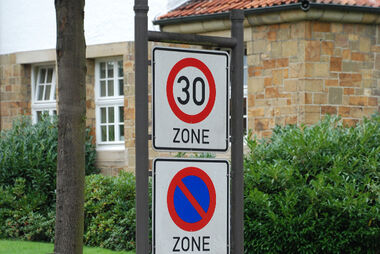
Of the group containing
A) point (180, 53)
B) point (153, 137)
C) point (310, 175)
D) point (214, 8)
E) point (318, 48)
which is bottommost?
point (310, 175)

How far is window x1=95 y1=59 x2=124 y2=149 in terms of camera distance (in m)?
15.5

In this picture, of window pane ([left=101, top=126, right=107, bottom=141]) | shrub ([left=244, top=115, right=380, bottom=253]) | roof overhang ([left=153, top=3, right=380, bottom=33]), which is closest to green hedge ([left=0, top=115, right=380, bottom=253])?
shrub ([left=244, top=115, right=380, bottom=253])

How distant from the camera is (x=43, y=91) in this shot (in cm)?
1688

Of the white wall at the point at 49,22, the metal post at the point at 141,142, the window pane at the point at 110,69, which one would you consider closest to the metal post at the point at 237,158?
the metal post at the point at 141,142

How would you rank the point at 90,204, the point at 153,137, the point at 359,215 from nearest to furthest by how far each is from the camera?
the point at 153,137 → the point at 359,215 → the point at 90,204

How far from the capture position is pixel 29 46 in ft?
54.3

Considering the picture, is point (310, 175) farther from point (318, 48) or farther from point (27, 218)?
point (27, 218)

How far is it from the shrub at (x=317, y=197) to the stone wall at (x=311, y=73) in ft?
10.1

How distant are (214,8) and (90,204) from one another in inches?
176

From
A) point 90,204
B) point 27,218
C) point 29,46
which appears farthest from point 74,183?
point 29,46

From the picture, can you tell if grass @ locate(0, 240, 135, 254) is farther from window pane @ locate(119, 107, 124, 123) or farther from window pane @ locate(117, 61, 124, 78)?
window pane @ locate(117, 61, 124, 78)

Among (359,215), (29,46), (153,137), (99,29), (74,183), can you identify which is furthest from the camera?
(29,46)

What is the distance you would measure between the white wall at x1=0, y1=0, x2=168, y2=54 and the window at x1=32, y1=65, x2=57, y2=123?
0.65m

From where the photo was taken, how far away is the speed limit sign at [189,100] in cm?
362
